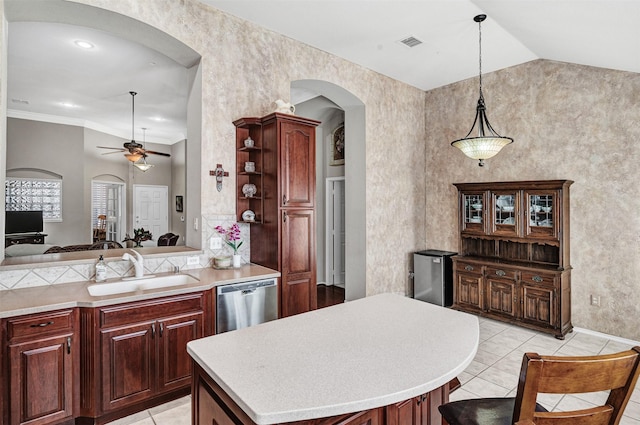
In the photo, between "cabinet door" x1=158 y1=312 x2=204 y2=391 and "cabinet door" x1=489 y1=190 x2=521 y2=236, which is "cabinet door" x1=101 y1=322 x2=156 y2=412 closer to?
"cabinet door" x1=158 y1=312 x2=204 y2=391

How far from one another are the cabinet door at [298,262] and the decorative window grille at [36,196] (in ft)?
21.9

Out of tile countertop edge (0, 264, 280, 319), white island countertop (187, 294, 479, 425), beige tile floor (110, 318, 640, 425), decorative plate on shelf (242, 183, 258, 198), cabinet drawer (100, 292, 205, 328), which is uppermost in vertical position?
decorative plate on shelf (242, 183, 258, 198)

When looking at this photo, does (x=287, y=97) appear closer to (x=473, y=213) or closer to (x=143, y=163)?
(x=473, y=213)

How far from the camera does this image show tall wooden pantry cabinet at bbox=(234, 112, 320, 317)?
331 centimetres

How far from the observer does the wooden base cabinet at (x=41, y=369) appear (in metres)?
2.07

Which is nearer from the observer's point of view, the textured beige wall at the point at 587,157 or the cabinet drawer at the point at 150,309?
the cabinet drawer at the point at 150,309

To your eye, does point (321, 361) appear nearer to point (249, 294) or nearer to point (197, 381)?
point (197, 381)

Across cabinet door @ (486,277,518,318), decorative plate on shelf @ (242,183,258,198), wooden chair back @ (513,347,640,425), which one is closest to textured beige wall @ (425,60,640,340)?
cabinet door @ (486,277,518,318)

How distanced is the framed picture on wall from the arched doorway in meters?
→ 1.12

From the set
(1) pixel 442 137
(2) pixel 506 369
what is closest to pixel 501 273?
(2) pixel 506 369

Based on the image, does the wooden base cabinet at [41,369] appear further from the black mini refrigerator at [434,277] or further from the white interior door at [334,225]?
the white interior door at [334,225]

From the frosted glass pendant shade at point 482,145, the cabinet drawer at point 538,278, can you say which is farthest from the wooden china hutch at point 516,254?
the frosted glass pendant shade at point 482,145

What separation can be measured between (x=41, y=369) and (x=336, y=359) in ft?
6.57

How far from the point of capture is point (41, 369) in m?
2.15
